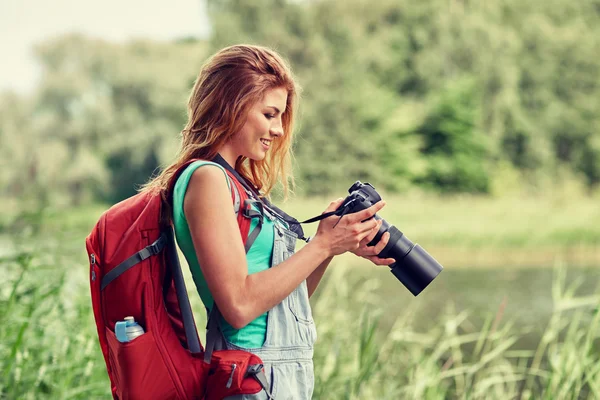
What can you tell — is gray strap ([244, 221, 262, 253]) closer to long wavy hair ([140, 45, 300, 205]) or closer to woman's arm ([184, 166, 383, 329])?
woman's arm ([184, 166, 383, 329])

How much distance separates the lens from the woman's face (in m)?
1.37

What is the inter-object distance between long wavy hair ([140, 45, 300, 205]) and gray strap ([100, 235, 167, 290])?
9 cm

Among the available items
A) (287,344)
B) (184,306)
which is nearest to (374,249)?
(287,344)

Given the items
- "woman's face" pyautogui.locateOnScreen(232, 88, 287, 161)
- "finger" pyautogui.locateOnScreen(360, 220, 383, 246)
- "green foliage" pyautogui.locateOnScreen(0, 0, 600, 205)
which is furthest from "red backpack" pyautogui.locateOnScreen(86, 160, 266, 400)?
"green foliage" pyautogui.locateOnScreen(0, 0, 600, 205)

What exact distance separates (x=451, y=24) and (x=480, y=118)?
3.84 metres

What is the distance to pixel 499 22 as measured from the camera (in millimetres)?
32062

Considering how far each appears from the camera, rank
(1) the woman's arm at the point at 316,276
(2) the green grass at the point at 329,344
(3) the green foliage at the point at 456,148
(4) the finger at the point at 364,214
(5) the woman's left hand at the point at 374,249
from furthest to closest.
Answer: (3) the green foliage at the point at 456,148, (2) the green grass at the point at 329,344, (1) the woman's arm at the point at 316,276, (5) the woman's left hand at the point at 374,249, (4) the finger at the point at 364,214

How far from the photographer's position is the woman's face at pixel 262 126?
1.37 metres

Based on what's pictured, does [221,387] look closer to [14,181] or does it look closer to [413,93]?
[14,181]

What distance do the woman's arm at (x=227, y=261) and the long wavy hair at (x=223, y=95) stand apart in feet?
0.36

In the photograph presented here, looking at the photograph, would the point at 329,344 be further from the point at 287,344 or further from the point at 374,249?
the point at 287,344

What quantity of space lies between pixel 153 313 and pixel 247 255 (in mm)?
181

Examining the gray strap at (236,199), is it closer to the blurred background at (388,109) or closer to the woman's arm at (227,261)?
the woman's arm at (227,261)

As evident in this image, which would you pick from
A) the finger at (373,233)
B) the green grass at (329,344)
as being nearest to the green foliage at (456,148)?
the green grass at (329,344)
